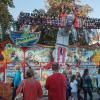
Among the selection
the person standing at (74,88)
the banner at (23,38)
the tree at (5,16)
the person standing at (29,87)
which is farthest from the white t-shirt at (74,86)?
the tree at (5,16)

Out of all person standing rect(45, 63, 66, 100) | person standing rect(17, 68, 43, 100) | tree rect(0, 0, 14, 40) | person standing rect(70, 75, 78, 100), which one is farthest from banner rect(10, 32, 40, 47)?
tree rect(0, 0, 14, 40)

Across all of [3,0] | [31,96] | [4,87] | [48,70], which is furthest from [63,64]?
[3,0]

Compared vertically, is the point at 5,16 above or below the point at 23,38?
above

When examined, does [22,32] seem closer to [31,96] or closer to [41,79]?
[41,79]

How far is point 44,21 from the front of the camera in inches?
1005

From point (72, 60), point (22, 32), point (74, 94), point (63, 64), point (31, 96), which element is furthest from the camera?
point (72, 60)

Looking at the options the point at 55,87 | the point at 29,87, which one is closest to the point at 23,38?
the point at 55,87

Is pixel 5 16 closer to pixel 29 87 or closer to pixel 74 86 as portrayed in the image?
pixel 74 86

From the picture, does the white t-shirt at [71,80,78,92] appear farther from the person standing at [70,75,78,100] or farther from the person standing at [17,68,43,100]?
the person standing at [17,68,43,100]

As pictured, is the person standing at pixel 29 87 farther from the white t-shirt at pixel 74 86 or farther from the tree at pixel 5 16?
the tree at pixel 5 16

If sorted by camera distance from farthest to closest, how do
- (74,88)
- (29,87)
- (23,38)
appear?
(23,38) → (74,88) → (29,87)

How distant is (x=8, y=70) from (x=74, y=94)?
5.84m

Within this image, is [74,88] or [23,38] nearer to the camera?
[74,88]

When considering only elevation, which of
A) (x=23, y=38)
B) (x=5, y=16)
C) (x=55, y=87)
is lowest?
(x=55, y=87)
